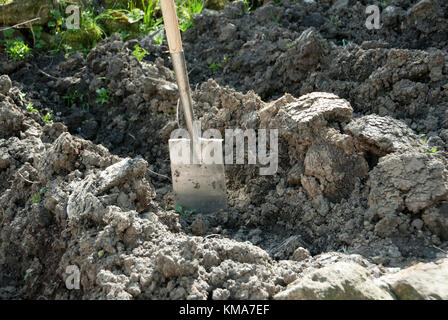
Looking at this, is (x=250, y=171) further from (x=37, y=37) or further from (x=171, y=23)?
(x=37, y=37)

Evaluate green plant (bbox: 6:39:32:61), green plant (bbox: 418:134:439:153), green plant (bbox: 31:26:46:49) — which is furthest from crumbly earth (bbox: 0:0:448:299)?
green plant (bbox: 31:26:46:49)

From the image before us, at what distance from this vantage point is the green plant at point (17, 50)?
462 centimetres

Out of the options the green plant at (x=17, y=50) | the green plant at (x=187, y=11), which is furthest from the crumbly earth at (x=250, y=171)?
the green plant at (x=187, y=11)

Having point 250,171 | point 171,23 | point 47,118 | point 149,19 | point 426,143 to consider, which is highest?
point 149,19

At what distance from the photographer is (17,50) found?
15.2 ft

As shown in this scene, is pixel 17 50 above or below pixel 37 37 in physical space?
below

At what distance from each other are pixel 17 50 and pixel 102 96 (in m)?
0.95

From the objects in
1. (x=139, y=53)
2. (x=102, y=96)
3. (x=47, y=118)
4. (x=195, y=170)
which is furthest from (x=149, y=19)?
(x=195, y=170)

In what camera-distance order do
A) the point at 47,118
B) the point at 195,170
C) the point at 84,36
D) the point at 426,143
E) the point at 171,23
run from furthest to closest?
the point at 84,36 → the point at 47,118 → the point at 195,170 → the point at 171,23 → the point at 426,143

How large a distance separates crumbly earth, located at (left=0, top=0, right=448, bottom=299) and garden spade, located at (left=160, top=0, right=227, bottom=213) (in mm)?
111
